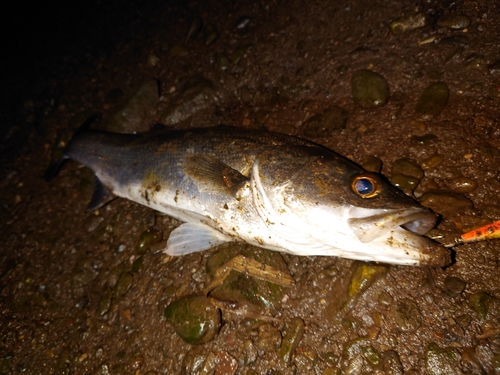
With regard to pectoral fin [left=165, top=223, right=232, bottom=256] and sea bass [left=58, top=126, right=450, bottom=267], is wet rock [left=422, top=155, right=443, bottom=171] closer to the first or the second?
sea bass [left=58, top=126, right=450, bottom=267]

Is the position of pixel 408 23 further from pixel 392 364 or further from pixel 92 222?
pixel 92 222

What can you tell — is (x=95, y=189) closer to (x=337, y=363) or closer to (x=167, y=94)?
(x=167, y=94)

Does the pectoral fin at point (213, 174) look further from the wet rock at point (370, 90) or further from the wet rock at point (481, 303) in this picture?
the wet rock at point (481, 303)

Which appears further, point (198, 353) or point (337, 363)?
point (198, 353)

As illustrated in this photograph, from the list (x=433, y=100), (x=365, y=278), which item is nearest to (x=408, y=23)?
(x=433, y=100)

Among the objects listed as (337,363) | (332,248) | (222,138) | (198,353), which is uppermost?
(222,138)

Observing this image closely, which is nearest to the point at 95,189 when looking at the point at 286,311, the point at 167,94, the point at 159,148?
the point at 159,148

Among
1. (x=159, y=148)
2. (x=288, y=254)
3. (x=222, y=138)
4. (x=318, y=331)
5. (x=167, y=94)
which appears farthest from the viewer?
(x=167, y=94)
